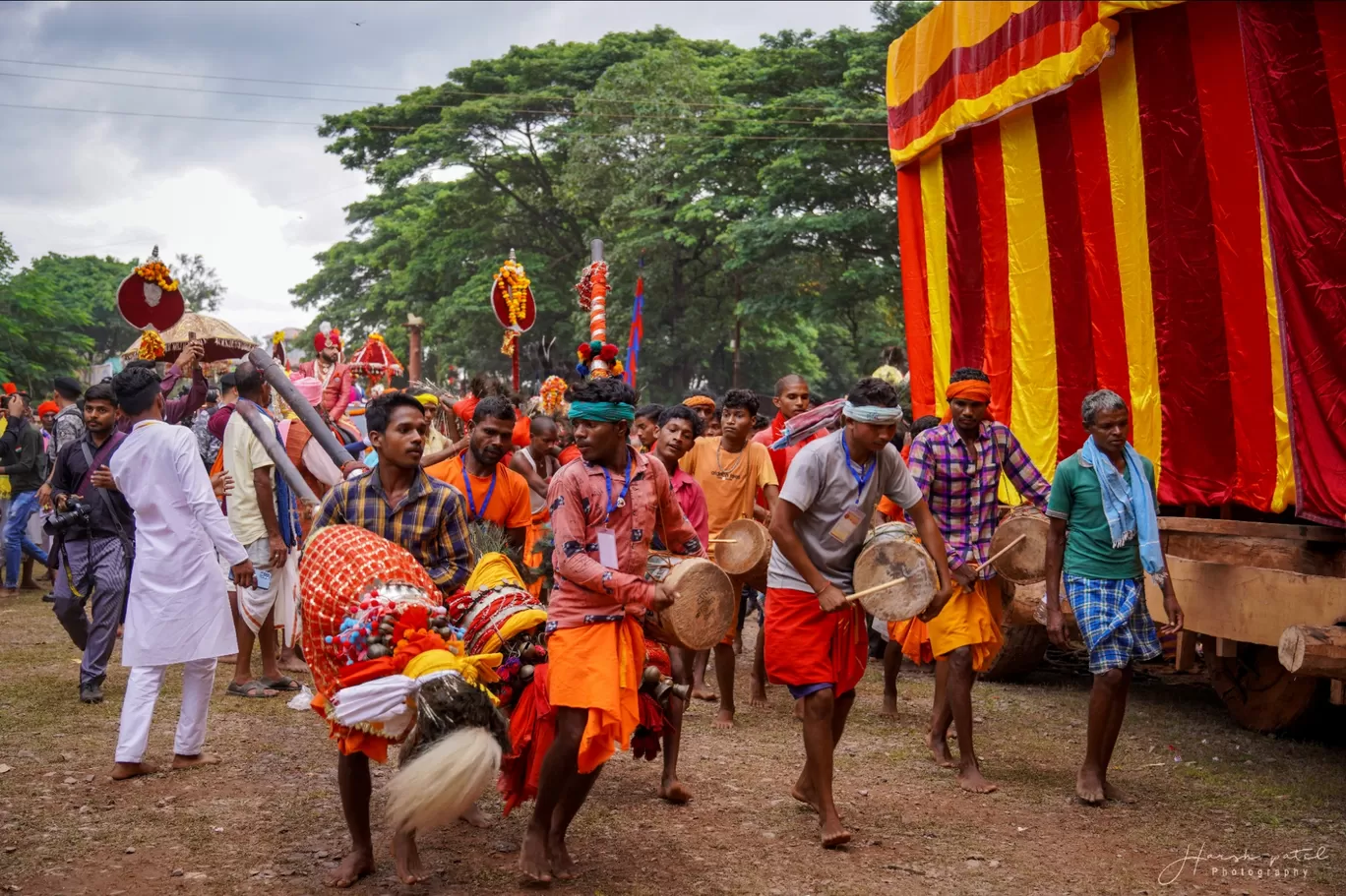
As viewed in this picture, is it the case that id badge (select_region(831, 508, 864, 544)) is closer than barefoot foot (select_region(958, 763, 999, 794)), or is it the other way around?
id badge (select_region(831, 508, 864, 544))

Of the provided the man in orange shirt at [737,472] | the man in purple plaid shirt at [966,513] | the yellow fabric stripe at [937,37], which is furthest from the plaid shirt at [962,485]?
the yellow fabric stripe at [937,37]

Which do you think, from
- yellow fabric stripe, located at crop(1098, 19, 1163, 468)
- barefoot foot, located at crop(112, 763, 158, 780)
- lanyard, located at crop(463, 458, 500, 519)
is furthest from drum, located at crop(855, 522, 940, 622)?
barefoot foot, located at crop(112, 763, 158, 780)

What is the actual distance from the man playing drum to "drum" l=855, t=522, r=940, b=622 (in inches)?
42.4

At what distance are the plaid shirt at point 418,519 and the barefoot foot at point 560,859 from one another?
3.47 ft

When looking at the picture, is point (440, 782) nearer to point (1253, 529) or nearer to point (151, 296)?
point (1253, 529)

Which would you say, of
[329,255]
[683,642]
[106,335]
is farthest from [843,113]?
[106,335]

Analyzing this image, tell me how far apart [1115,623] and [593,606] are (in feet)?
8.89

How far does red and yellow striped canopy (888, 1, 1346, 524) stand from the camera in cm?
652

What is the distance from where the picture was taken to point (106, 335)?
6444 cm

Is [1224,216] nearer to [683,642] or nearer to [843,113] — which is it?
[683,642]

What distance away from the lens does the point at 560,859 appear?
4.79 metres

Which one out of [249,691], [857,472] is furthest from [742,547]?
[249,691]

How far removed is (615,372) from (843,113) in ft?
68.6

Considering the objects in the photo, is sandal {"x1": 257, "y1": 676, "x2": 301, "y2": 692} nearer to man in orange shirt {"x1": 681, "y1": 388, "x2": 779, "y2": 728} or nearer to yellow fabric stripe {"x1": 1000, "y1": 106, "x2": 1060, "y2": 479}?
man in orange shirt {"x1": 681, "y1": 388, "x2": 779, "y2": 728}
